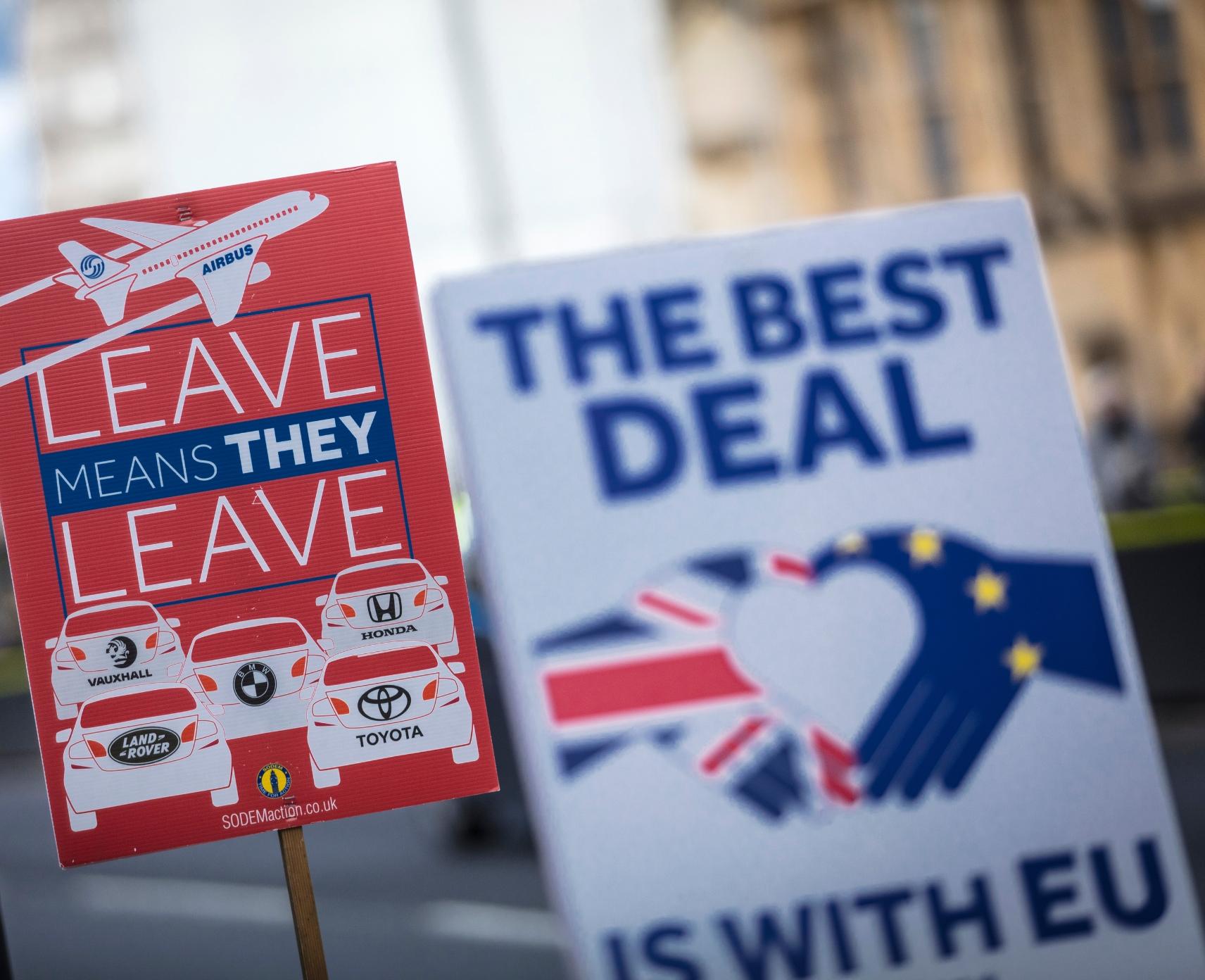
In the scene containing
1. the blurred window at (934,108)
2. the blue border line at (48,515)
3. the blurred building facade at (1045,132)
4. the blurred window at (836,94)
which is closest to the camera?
the blue border line at (48,515)

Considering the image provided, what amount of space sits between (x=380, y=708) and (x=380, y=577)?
20 cm

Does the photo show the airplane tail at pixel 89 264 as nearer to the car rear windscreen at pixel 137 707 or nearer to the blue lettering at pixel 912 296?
the car rear windscreen at pixel 137 707

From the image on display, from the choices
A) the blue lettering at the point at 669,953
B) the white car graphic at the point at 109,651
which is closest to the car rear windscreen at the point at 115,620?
the white car graphic at the point at 109,651

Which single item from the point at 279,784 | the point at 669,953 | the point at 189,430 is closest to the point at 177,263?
the point at 189,430

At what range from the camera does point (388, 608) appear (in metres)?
2.22

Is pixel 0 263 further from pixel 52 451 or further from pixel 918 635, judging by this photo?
pixel 918 635

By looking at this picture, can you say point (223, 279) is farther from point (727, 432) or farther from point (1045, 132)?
point (1045, 132)

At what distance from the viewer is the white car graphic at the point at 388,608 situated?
220cm

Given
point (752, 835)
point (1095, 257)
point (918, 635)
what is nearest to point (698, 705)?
point (752, 835)

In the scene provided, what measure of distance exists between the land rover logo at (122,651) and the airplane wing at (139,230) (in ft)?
1.94

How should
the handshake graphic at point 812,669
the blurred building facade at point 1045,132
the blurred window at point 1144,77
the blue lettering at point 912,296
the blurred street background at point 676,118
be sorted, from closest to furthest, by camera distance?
the handshake graphic at point 812,669, the blue lettering at point 912,296, the blurred street background at point 676,118, the blurred building facade at point 1045,132, the blurred window at point 1144,77

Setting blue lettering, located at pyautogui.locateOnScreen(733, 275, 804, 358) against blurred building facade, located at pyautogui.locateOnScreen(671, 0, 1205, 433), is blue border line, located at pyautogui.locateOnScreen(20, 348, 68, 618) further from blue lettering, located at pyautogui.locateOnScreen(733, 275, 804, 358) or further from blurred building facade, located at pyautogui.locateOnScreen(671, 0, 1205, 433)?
blurred building facade, located at pyautogui.locateOnScreen(671, 0, 1205, 433)

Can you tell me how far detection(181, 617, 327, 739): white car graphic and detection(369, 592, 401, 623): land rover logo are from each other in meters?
0.10

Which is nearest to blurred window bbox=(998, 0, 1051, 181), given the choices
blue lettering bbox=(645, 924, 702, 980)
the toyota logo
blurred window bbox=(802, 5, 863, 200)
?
blurred window bbox=(802, 5, 863, 200)
